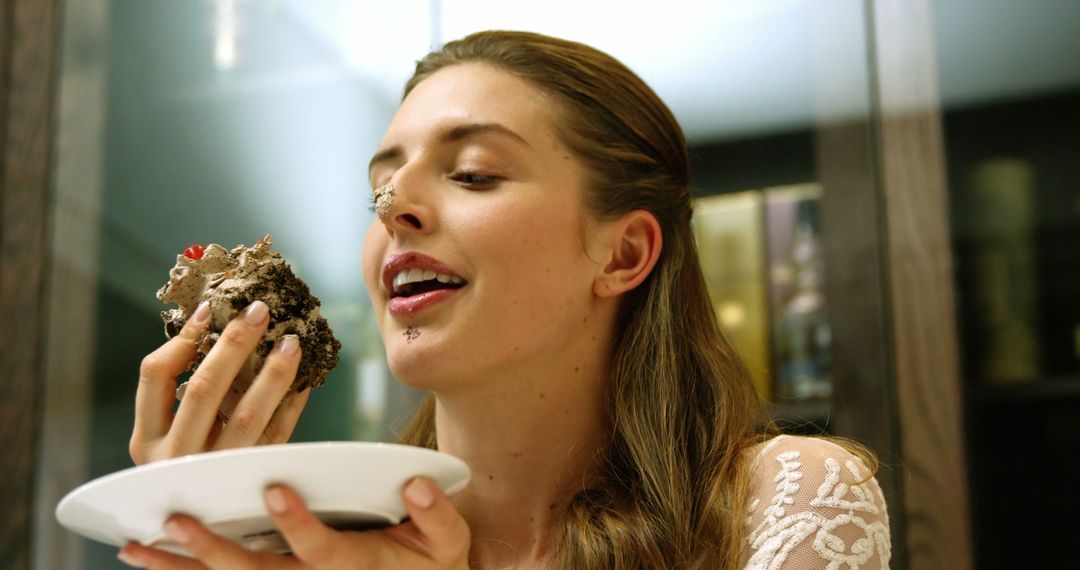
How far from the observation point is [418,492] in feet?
2.54

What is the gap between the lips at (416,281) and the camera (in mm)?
1113

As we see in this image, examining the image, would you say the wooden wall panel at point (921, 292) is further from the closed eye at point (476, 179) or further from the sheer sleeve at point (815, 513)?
the closed eye at point (476, 179)

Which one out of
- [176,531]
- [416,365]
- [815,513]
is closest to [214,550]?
[176,531]

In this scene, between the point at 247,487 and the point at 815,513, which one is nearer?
the point at 247,487

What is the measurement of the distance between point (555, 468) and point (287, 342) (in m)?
0.42

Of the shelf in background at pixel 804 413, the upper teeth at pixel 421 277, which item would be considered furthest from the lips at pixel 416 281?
the shelf in background at pixel 804 413

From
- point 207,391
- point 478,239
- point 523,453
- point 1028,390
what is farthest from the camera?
point 1028,390

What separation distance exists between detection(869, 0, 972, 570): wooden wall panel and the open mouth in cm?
82

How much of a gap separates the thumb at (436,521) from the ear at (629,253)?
1.53ft

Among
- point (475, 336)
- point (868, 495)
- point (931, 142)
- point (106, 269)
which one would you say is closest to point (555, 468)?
point (475, 336)

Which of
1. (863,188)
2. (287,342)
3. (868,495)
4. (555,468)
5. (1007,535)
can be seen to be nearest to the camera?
(287,342)

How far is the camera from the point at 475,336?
3.65 feet

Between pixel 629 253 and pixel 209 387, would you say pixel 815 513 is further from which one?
pixel 209 387

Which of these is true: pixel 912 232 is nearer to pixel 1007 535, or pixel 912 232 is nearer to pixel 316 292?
pixel 1007 535
